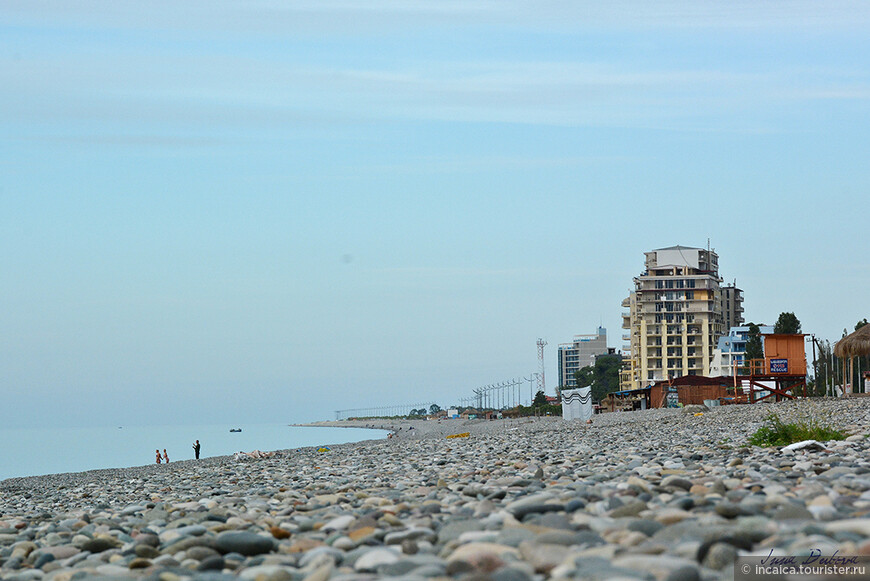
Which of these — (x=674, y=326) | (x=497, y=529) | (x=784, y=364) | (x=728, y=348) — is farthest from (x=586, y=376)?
(x=497, y=529)

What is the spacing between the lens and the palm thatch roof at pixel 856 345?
33.7 m

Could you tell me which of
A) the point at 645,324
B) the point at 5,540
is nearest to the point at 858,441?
the point at 5,540

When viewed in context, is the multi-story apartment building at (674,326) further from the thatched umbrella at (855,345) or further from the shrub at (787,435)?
the shrub at (787,435)

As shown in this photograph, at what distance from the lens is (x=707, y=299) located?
126 meters

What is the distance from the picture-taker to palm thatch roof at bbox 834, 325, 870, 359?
111 ft

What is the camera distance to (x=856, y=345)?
111 feet

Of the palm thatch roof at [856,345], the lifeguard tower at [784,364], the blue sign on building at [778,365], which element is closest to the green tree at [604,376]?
the lifeguard tower at [784,364]

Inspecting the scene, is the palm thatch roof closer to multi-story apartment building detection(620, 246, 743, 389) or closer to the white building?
the white building

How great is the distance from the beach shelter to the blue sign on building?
786cm

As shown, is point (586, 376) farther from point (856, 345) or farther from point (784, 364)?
point (856, 345)

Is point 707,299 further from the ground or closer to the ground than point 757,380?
further from the ground

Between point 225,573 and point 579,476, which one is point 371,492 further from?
point 225,573

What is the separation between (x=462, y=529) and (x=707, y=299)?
127 m
